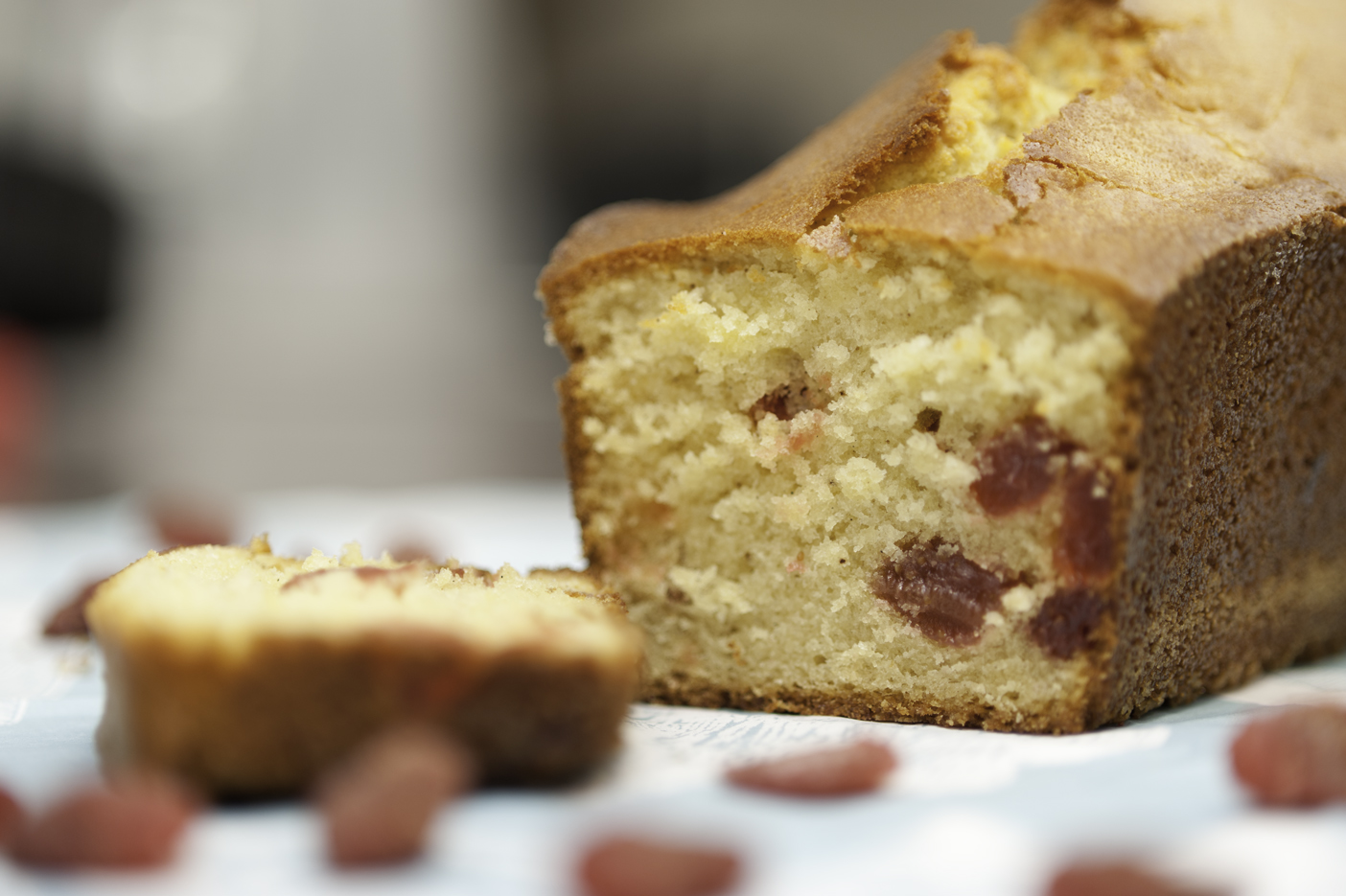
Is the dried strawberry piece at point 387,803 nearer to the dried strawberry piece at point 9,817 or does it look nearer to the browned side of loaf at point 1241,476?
the dried strawberry piece at point 9,817

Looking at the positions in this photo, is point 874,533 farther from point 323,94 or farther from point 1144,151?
point 323,94

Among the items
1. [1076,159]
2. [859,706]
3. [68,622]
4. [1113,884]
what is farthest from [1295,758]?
[68,622]

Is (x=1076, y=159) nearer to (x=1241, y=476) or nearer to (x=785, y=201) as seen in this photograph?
(x=785, y=201)

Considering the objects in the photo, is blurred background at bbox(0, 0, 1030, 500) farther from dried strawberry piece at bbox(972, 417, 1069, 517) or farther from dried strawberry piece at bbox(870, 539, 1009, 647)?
dried strawberry piece at bbox(972, 417, 1069, 517)

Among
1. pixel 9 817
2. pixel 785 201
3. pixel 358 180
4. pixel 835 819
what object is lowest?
pixel 835 819

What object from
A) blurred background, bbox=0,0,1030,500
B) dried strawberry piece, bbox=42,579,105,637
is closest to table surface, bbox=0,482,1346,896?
dried strawberry piece, bbox=42,579,105,637

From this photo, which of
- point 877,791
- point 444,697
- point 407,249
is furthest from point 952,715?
point 407,249
